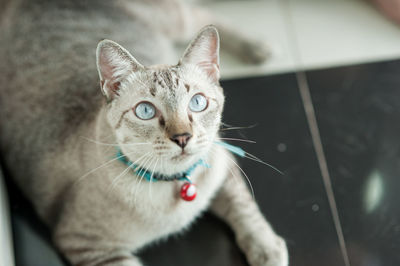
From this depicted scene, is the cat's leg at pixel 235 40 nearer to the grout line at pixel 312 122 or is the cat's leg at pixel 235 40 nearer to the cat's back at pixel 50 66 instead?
the grout line at pixel 312 122

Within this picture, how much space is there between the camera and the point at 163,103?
1.18m

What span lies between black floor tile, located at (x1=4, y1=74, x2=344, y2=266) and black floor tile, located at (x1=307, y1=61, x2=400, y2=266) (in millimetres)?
76

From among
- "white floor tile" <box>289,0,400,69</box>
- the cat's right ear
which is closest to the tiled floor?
"white floor tile" <box>289,0,400,69</box>

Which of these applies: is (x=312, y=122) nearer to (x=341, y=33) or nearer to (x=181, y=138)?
(x=341, y=33)

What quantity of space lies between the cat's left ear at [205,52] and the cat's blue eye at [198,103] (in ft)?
0.29

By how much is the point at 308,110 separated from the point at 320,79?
190 millimetres

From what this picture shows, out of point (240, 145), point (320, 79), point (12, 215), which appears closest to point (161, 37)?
point (240, 145)

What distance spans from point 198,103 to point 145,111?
0.47 ft

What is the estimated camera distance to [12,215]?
168 centimetres

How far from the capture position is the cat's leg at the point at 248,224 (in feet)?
4.89

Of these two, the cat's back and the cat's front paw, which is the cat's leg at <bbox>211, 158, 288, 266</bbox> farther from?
the cat's back

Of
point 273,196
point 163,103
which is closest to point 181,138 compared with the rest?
point 163,103

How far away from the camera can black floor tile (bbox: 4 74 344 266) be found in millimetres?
1586

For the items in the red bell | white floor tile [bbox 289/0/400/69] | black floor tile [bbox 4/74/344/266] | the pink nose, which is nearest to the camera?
the pink nose
